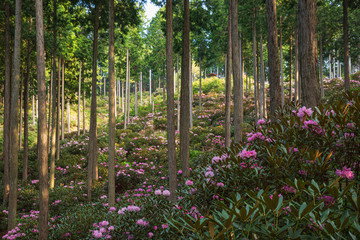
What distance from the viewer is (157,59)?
2661 cm

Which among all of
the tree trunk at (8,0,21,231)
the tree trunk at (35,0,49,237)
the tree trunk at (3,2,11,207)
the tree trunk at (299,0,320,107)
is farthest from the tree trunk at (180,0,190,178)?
the tree trunk at (3,2,11,207)

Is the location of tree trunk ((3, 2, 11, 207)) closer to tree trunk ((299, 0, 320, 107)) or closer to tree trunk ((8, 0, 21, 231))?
tree trunk ((8, 0, 21, 231))

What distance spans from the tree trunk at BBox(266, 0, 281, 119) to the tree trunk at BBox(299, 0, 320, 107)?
5.70 ft

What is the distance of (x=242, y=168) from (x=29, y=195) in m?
10.4

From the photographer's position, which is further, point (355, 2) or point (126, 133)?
point (126, 133)

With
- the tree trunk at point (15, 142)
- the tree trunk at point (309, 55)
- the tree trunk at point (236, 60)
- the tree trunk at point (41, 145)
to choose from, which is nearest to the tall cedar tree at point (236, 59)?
the tree trunk at point (236, 60)

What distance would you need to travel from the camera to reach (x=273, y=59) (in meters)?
7.02

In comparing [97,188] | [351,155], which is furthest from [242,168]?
[97,188]

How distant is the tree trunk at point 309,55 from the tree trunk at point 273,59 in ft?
5.70

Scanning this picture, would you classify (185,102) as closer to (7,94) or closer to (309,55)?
(309,55)

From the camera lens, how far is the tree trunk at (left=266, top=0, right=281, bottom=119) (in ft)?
22.7

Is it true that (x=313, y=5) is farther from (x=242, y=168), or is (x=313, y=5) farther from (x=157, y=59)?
(x=157, y=59)

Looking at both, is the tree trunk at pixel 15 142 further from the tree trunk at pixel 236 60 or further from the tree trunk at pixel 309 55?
the tree trunk at pixel 309 55

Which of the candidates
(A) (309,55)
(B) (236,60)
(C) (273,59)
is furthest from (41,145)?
(C) (273,59)
